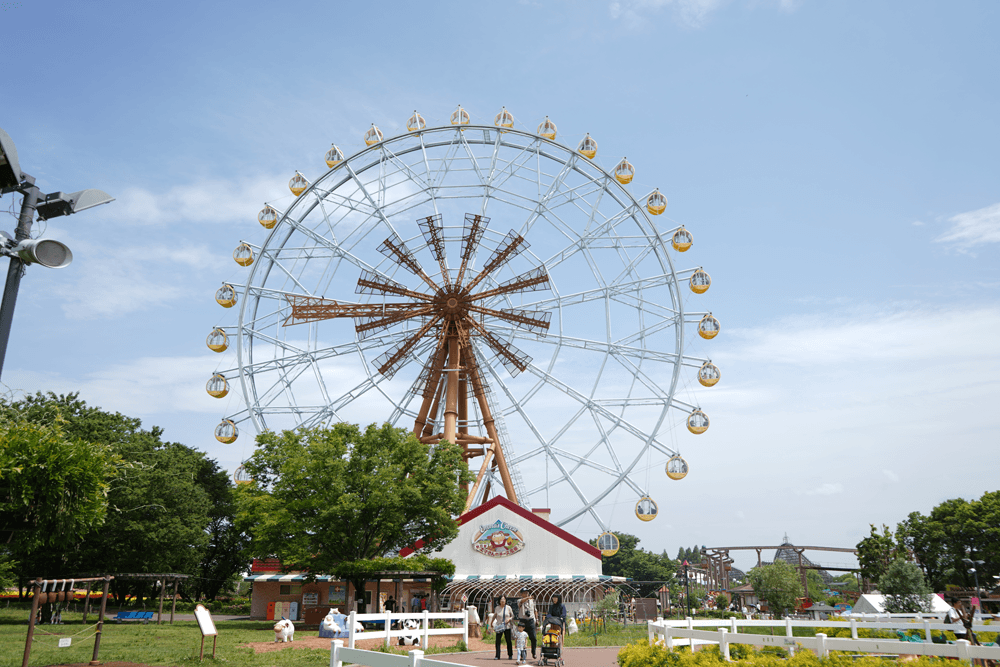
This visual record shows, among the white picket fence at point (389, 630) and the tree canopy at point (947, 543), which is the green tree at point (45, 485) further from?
the tree canopy at point (947, 543)

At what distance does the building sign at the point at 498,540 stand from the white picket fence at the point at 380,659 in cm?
2411

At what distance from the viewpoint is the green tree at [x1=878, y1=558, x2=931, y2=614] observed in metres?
37.2

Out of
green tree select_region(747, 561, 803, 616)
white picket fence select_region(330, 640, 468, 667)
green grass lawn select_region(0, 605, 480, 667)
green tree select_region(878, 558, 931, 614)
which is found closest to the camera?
white picket fence select_region(330, 640, 468, 667)

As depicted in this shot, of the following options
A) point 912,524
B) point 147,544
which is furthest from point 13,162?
point 912,524

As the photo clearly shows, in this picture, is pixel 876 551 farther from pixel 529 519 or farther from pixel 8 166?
pixel 8 166

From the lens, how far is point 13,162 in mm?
8719

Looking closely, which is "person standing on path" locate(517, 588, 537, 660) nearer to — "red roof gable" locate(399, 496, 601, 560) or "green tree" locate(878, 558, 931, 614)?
"red roof gable" locate(399, 496, 601, 560)

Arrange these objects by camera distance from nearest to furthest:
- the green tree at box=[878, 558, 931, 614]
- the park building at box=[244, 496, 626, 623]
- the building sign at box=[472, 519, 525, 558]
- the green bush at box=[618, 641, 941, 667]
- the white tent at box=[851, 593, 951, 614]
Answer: the green bush at box=[618, 641, 941, 667] → the park building at box=[244, 496, 626, 623] → the building sign at box=[472, 519, 525, 558] → the green tree at box=[878, 558, 931, 614] → the white tent at box=[851, 593, 951, 614]

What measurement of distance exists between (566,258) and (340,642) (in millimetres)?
24558

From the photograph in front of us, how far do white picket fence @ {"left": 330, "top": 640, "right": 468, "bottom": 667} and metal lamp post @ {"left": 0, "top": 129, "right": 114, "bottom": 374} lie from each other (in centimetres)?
509

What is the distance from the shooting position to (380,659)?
26.7 feet

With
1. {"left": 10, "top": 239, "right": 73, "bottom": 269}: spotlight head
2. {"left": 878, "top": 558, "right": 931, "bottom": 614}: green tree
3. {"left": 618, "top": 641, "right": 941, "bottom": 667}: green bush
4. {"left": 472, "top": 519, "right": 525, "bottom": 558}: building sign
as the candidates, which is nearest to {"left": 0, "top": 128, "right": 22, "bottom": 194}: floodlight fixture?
{"left": 10, "top": 239, "right": 73, "bottom": 269}: spotlight head

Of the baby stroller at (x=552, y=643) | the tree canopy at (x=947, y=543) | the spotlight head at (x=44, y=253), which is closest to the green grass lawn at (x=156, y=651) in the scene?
the baby stroller at (x=552, y=643)

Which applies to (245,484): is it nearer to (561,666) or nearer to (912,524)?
(561,666)
